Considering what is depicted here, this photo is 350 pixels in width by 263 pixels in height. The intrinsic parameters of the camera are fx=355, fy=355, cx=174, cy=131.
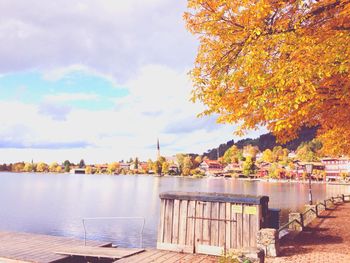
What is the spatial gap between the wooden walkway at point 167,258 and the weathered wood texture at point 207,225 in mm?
466

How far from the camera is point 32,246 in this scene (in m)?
17.5

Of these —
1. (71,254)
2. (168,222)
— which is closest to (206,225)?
(168,222)

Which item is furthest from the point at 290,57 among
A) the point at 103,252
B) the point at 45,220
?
the point at 45,220

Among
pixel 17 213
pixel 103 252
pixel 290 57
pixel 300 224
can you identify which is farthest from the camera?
pixel 17 213

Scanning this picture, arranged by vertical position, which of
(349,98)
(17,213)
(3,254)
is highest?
(349,98)

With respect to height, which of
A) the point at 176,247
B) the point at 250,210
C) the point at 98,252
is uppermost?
the point at 250,210

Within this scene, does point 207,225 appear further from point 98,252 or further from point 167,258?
point 98,252

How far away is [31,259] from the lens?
14859 millimetres

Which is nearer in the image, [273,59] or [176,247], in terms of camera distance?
[273,59]

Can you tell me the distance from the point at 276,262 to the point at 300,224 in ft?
26.5

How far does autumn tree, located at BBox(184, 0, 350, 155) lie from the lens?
394 inches

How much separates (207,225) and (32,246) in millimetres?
8852

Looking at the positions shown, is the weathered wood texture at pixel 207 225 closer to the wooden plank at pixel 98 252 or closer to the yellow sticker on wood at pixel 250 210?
the yellow sticker on wood at pixel 250 210

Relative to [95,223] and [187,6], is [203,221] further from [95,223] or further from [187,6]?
[95,223]
